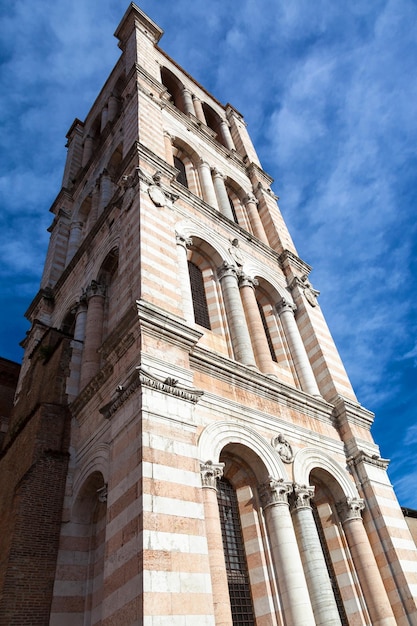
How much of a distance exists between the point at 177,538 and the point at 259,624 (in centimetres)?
340

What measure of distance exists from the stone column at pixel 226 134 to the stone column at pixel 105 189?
8.77 metres

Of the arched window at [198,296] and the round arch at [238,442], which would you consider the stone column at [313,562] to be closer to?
the round arch at [238,442]

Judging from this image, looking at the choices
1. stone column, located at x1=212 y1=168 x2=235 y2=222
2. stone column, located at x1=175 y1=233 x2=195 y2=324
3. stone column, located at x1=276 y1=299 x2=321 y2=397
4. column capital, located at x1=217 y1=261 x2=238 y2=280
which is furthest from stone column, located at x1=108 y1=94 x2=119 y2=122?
stone column, located at x1=276 y1=299 x2=321 y2=397

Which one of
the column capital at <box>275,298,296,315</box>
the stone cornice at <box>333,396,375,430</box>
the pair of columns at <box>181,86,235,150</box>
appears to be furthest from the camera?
the pair of columns at <box>181,86,235,150</box>

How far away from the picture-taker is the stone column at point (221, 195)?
1948cm

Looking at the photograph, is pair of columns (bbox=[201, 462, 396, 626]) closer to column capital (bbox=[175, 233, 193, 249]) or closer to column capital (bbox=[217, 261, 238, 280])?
column capital (bbox=[217, 261, 238, 280])

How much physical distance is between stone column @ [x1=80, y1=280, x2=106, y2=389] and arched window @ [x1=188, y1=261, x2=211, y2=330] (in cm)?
288

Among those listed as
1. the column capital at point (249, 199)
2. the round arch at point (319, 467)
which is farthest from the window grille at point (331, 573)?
the column capital at point (249, 199)

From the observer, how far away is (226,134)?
27.3m

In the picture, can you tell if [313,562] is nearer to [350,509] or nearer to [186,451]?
[350,509]

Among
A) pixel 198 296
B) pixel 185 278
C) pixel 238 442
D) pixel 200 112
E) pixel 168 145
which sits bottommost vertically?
pixel 238 442

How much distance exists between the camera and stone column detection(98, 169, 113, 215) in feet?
63.0

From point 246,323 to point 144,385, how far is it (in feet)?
21.0

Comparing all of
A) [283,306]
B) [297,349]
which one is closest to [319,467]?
[297,349]
